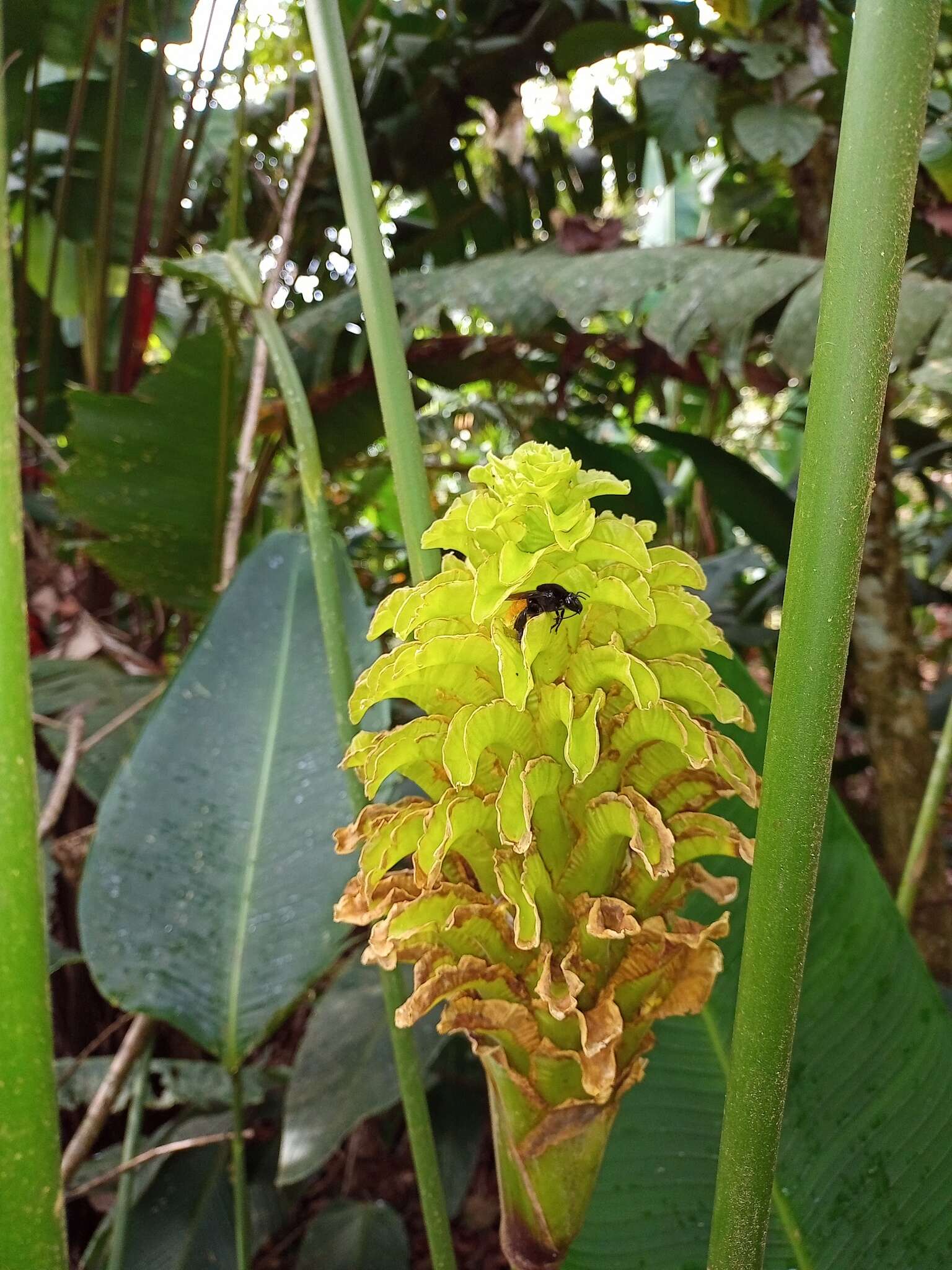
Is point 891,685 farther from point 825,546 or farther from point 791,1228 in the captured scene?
point 825,546

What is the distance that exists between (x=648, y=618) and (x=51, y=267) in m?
1.46

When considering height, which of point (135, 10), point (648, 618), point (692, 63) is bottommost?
point (648, 618)

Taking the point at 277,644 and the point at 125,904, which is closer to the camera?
the point at 125,904

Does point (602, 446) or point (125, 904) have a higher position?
point (602, 446)

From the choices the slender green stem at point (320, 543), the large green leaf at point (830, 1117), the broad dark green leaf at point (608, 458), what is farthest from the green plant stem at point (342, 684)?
the broad dark green leaf at point (608, 458)

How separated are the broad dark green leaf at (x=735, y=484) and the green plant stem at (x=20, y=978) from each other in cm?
105

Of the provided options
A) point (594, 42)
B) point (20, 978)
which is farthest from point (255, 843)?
point (594, 42)

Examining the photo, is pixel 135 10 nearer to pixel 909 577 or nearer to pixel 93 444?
pixel 93 444

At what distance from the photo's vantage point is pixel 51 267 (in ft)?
4.58

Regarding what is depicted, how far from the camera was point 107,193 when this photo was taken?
1.38 metres

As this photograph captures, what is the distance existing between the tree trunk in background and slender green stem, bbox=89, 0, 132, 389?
128 cm

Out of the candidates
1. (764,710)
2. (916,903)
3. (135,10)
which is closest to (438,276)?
(135,10)

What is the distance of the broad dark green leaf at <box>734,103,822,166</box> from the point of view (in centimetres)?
116

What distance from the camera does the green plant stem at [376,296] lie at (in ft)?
1.44
